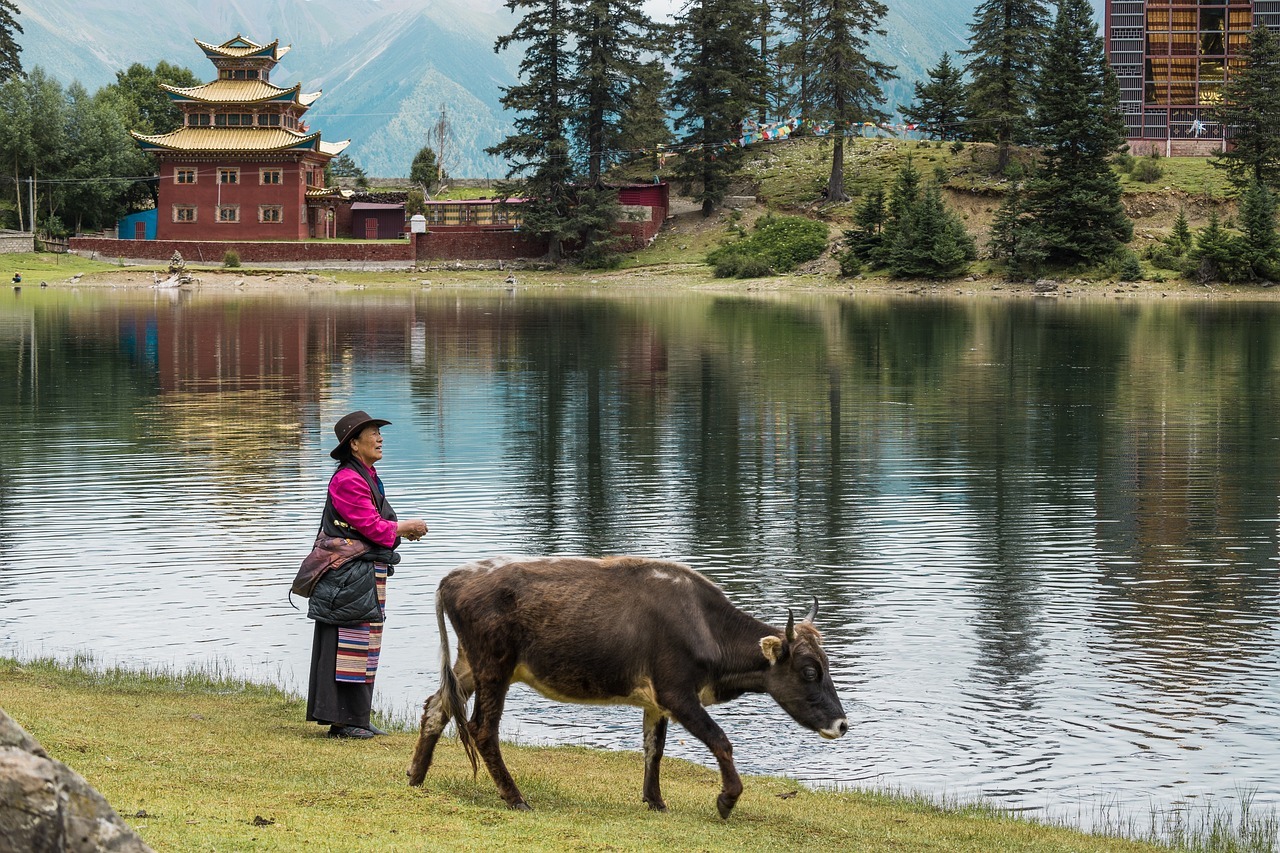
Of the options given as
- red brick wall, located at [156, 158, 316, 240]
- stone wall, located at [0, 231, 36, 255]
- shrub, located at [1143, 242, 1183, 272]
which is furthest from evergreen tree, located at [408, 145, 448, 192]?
shrub, located at [1143, 242, 1183, 272]

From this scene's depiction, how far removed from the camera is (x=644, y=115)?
336 feet

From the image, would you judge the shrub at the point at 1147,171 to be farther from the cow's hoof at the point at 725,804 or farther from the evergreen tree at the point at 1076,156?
the cow's hoof at the point at 725,804

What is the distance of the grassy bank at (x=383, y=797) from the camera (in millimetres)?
8477

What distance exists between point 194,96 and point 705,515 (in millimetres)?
99916

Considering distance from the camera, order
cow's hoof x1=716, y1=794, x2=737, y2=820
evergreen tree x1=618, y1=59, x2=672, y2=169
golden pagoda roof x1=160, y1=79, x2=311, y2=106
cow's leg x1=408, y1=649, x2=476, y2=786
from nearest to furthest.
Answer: cow's hoof x1=716, y1=794, x2=737, y2=820
cow's leg x1=408, y1=649, x2=476, y2=786
evergreen tree x1=618, y1=59, x2=672, y2=169
golden pagoda roof x1=160, y1=79, x2=311, y2=106

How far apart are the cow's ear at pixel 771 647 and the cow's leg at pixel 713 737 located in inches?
21.6

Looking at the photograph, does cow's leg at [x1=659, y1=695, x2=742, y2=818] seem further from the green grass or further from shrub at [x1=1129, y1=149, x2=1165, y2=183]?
shrub at [x1=1129, y1=149, x2=1165, y2=183]

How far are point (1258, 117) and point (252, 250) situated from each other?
2640 inches

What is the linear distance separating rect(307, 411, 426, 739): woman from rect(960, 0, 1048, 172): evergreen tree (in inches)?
3454

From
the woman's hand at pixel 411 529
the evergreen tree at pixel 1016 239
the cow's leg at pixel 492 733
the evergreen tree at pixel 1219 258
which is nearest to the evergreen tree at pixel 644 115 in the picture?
the evergreen tree at pixel 1016 239

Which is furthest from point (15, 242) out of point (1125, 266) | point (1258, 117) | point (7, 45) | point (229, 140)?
point (1258, 117)

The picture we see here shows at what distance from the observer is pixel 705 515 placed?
24234mm

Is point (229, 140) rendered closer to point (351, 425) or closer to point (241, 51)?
point (241, 51)

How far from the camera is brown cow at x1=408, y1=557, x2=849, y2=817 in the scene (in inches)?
385
